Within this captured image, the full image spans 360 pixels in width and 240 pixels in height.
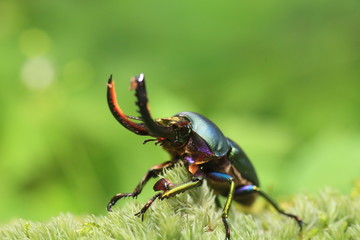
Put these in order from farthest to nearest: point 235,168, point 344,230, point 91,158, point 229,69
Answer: point 229,69 < point 91,158 < point 235,168 < point 344,230

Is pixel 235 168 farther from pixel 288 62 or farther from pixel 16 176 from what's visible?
pixel 288 62

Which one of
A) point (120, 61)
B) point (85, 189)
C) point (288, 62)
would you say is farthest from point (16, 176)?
point (288, 62)

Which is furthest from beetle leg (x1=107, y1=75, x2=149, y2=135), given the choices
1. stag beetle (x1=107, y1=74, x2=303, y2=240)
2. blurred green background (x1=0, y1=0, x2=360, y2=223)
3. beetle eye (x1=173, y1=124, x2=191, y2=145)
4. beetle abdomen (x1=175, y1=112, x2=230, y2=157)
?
blurred green background (x1=0, y1=0, x2=360, y2=223)

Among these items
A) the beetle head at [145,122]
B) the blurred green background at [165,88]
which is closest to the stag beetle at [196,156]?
the beetle head at [145,122]

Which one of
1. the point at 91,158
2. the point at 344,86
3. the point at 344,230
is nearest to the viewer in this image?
the point at 344,230

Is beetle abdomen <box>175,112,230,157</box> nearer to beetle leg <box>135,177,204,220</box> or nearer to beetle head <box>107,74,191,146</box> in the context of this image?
beetle head <box>107,74,191,146</box>

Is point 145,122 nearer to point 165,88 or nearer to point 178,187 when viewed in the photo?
point 178,187
